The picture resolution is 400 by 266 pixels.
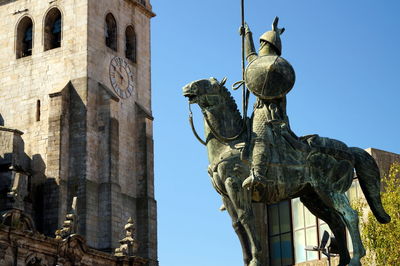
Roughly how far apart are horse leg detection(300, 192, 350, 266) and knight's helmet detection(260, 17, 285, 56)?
2245 millimetres

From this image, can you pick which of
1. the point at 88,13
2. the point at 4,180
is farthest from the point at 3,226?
the point at 88,13

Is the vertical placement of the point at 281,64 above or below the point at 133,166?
below

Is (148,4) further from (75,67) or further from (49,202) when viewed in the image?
(49,202)

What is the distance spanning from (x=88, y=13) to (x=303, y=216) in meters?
20.5

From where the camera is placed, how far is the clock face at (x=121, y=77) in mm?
49375

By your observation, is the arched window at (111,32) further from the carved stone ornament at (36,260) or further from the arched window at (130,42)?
the carved stone ornament at (36,260)

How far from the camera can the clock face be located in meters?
49.4

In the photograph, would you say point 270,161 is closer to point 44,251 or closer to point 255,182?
point 255,182

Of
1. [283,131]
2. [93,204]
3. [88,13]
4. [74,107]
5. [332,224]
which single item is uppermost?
[88,13]

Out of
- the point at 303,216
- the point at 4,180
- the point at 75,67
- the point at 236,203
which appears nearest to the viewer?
the point at 236,203

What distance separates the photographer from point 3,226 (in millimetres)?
34469

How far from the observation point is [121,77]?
50.1m

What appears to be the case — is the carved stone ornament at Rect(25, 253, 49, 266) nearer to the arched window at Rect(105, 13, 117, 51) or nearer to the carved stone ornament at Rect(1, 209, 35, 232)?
the carved stone ornament at Rect(1, 209, 35, 232)

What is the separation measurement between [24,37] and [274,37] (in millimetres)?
40189
